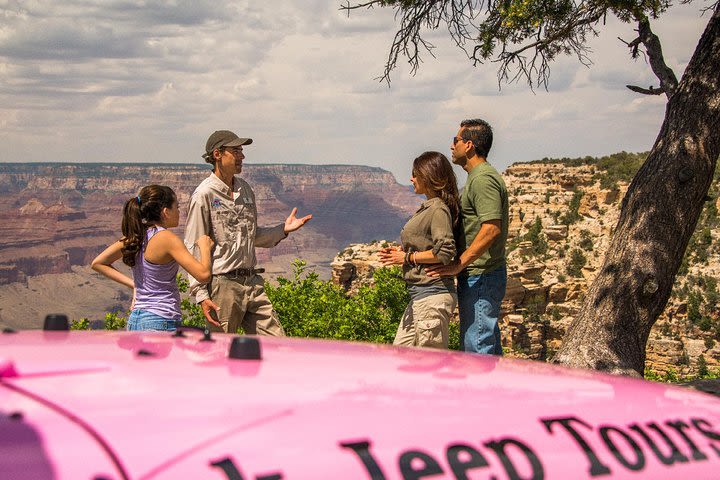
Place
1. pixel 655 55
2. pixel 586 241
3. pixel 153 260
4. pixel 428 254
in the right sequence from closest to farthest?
pixel 153 260, pixel 428 254, pixel 655 55, pixel 586 241

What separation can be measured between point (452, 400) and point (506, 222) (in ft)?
11.9

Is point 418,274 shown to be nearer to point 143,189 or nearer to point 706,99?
point 143,189

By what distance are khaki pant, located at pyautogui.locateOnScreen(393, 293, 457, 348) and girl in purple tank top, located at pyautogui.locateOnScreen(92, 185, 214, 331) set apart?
1209 mm

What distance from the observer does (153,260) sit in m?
4.77

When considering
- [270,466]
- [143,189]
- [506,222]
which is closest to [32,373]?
[270,466]

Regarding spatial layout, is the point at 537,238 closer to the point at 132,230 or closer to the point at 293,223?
the point at 293,223

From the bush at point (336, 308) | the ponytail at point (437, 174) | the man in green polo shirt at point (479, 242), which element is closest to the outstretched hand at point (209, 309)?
the man in green polo shirt at point (479, 242)

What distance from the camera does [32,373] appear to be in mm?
1797

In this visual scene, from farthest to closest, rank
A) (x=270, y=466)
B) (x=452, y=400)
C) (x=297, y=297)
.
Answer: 1. (x=297, y=297)
2. (x=452, y=400)
3. (x=270, y=466)

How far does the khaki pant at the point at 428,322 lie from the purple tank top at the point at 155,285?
1321mm

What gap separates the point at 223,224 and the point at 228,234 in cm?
7

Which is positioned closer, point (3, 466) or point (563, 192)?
point (3, 466)

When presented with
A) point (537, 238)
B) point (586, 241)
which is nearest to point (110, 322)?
point (586, 241)

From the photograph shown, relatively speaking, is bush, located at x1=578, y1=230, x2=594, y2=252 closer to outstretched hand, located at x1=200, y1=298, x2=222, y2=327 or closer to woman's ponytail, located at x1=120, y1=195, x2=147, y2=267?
outstretched hand, located at x1=200, y1=298, x2=222, y2=327
